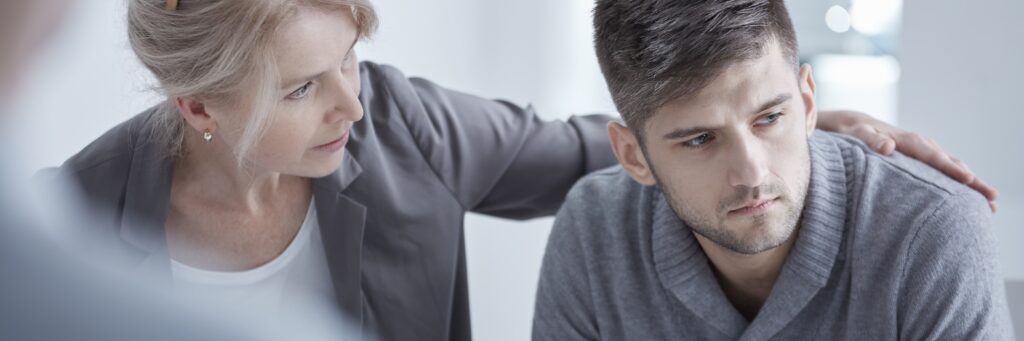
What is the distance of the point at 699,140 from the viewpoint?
3.69 feet

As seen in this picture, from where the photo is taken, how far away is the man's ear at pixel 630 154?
3.99ft

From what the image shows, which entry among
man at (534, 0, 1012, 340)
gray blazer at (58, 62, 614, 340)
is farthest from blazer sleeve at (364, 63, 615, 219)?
man at (534, 0, 1012, 340)

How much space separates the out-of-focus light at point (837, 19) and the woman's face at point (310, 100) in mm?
1464

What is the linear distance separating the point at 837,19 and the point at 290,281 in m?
1.51

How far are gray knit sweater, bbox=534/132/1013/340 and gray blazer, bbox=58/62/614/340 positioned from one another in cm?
11

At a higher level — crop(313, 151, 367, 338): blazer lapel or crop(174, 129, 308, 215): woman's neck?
crop(174, 129, 308, 215): woman's neck

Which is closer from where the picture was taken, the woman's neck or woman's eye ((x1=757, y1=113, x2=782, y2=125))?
woman's eye ((x1=757, y1=113, x2=782, y2=125))

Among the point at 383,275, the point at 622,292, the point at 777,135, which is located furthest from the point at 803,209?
the point at 383,275

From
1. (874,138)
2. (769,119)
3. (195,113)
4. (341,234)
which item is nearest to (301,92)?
(195,113)

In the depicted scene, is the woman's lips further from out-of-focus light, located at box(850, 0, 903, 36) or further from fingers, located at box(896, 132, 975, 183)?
out-of-focus light, located at box(850, 0, 903, 36)

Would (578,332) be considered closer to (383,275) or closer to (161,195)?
(383,275)

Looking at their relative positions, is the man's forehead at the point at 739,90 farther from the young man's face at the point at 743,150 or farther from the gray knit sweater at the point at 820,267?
the gray knit sweater at the point at 820,267

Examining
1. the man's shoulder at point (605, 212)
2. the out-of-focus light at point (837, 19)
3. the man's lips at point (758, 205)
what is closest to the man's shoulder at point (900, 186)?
the man's lips at point (758, 205)

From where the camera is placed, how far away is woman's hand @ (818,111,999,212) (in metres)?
1.17
